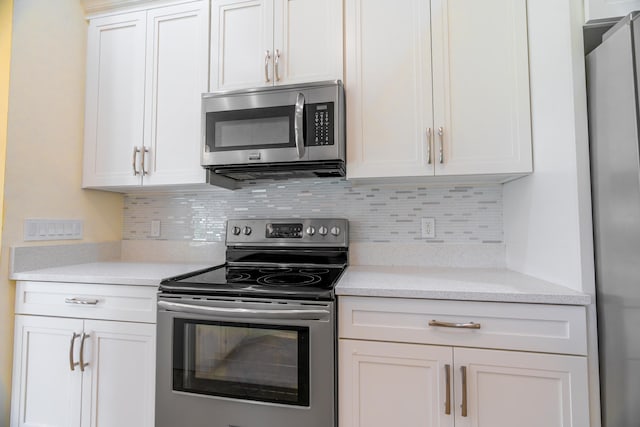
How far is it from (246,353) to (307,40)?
4.99 feet

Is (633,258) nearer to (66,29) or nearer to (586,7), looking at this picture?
(586,7)

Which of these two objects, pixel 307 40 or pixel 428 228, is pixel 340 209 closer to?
pixel 428 228

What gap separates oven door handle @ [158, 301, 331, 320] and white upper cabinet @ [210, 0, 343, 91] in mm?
→ 1127

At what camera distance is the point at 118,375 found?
1.40m

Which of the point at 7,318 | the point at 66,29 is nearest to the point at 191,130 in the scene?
the point at 66,29

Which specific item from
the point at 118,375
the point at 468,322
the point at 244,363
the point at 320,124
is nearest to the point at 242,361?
the point at 244,363

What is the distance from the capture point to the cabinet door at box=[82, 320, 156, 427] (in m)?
1.37

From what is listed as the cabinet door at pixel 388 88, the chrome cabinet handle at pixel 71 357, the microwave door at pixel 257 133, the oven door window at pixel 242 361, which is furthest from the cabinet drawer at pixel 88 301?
the cabinet door at pixel 388 88

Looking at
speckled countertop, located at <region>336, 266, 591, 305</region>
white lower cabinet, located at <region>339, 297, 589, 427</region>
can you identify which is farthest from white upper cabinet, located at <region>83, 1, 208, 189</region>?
white lower cabinet, located at <region>339, 297, 589, 427</region>

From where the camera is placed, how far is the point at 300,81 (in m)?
1.60

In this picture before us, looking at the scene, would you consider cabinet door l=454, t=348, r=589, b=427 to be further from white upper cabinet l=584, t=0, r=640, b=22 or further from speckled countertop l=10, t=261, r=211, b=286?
speckled countertop l=10, t=261, r=211, b=286

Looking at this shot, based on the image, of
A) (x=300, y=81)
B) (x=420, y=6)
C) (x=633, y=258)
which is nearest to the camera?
(x=633, y=258)

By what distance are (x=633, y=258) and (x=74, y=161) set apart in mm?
2586

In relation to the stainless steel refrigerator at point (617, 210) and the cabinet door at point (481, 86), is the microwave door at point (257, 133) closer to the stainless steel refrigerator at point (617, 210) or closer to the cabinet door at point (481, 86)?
the cabinet door at point (481, 86)
